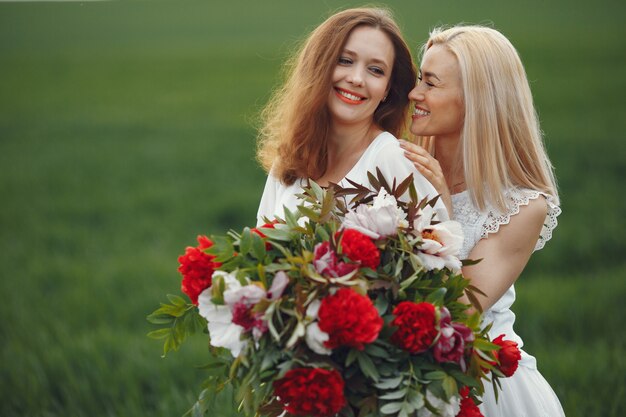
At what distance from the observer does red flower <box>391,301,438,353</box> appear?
8.57 feet

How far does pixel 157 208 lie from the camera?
10.9m

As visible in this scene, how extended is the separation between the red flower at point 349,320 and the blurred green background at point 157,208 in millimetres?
1336

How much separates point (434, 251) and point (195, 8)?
44.0m

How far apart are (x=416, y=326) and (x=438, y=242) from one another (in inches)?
13.2

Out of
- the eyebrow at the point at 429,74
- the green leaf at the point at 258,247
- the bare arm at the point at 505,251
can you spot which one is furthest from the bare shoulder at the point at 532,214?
the green leaf at the point at 258,247

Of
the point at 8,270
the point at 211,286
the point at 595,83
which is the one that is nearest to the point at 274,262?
the point at 211,286

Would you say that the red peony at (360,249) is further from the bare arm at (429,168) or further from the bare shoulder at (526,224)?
the bare shoulder at (526,224)

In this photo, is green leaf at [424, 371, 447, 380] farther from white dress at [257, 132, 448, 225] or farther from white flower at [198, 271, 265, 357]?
white dress at [257, 132, 448, 225]

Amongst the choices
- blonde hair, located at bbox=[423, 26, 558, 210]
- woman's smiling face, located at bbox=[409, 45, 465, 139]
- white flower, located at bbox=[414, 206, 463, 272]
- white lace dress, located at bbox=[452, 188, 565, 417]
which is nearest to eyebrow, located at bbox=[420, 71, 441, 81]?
woman's smiling face, located at bbox=[409, 45, 465, 139]

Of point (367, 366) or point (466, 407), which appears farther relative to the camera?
point (466, 407)

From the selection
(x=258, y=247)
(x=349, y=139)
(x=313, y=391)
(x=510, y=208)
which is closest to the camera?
(x=313, y=391)

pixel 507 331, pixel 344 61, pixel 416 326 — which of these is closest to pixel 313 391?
pixel 416 326

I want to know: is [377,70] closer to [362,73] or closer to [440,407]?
[362,73]

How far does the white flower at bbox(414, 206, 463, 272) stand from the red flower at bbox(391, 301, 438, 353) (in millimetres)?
186
